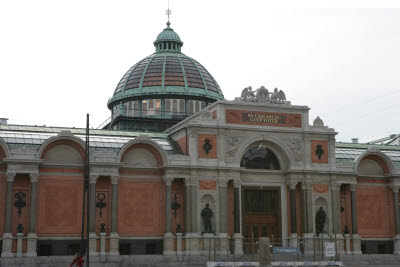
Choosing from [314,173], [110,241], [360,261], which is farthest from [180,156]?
[360,261]

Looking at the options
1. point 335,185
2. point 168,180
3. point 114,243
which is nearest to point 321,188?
point 335,185

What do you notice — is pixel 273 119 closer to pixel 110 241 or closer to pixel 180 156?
pixel 180 156

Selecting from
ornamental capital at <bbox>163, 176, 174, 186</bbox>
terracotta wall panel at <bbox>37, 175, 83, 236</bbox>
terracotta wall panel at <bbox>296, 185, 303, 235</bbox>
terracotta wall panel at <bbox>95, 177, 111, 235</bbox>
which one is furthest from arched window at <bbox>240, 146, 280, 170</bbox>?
terracotta wall panel at <bbox>37, 175, 83, 236</bbox>

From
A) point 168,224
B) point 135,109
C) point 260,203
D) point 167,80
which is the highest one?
point 167,80

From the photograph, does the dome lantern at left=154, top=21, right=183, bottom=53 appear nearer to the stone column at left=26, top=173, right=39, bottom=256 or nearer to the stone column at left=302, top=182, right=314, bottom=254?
the stone column at left=302, top=182, right=314, bottom=254

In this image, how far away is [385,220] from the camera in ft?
218

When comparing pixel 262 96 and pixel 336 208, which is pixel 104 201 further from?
pixel 336 208

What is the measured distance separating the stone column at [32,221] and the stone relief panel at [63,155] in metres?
2.57

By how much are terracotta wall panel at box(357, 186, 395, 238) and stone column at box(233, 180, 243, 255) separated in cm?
1459

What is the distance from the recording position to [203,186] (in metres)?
58.5

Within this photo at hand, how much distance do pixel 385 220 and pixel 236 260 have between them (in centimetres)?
1977

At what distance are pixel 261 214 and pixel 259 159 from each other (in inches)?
218

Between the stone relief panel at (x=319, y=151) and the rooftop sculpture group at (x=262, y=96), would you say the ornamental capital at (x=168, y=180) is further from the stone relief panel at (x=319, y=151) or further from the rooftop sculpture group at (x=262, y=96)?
the stone relief panel at (x=319, y=151)

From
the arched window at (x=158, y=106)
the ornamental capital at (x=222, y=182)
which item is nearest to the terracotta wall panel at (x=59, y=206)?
the ornamental capital at (x=222, y=182)
